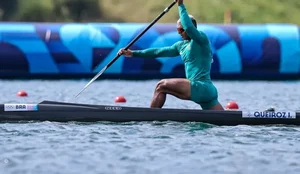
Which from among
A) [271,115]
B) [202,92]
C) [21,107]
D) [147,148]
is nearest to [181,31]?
[202,92]

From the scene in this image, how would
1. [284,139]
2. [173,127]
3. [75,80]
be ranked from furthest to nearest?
[75,80], [173,127], [284,139]

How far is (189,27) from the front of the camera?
1435 cm

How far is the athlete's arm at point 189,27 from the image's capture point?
1433 centimetres

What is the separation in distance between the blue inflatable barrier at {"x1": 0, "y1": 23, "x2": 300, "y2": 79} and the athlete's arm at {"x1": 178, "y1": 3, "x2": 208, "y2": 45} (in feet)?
54.0

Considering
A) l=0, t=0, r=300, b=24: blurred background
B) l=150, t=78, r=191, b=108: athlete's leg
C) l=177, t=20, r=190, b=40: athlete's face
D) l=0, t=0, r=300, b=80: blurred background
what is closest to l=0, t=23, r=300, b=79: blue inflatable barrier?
l=0, t=0, r=300, b=80: blurred background

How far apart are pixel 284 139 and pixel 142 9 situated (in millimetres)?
35023

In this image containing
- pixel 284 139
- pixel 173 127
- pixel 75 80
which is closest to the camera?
pixel 284 139

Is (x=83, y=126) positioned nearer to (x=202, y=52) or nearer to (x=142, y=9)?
(x=202, y=52)

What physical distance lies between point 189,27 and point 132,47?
16878 millimetres

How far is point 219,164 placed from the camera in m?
10.7

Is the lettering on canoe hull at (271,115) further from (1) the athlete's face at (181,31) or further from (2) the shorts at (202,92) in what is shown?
(1) the athlete's face at (181,31)

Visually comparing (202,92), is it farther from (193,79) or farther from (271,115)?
(271,115)

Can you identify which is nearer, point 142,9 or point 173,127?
point 173,127

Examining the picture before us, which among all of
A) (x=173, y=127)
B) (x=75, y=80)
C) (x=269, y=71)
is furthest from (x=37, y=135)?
(x=269, y=71)
